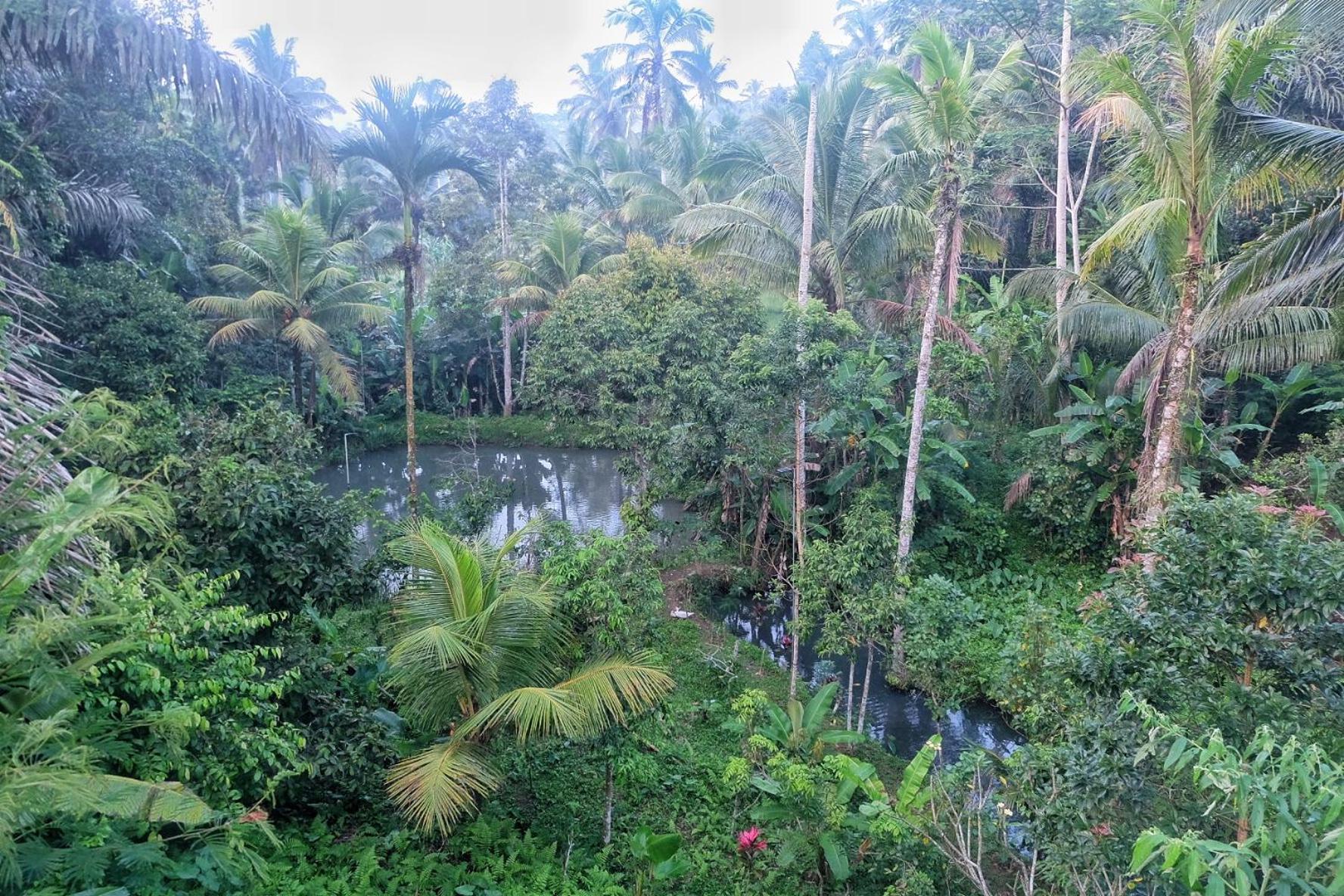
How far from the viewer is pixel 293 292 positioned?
1545 cm

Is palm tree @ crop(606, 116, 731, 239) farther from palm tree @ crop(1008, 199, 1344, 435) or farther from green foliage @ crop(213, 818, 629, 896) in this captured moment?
green foliage @ crop(213, 818, 629, 896)

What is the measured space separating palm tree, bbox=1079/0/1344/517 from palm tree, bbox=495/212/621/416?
10843 mm

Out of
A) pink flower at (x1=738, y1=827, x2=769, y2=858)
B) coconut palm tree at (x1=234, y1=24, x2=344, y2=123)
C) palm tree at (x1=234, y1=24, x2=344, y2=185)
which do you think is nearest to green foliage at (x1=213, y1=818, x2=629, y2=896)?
pink flower at (x1=738, y1=827, x2=769, y2=858)

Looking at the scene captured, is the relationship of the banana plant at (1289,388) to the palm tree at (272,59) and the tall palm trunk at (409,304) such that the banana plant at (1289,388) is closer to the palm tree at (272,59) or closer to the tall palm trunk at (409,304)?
the tall palm trunk at (409,304)

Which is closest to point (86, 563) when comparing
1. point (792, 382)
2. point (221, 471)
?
point (221, 471)

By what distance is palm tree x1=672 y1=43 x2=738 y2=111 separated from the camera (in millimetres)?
26547

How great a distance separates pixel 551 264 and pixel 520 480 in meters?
5.22

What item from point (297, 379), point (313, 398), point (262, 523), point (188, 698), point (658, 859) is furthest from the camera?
point (313, 398)

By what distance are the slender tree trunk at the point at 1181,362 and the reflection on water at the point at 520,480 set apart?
8.37 m

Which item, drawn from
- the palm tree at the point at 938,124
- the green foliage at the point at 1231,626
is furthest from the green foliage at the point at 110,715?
the palm tree at the point at 938,124

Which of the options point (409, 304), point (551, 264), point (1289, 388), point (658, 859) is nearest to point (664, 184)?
point (551, 264)

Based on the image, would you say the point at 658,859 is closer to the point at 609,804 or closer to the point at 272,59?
the point at 609,804

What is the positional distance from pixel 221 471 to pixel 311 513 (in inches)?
28.2

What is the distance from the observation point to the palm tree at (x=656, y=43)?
25.8 meters
